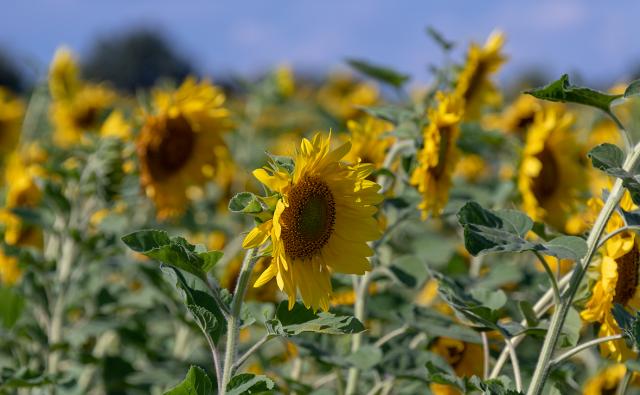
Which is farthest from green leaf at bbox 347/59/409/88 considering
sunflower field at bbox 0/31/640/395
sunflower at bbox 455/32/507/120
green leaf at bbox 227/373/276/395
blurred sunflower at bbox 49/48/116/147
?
blurred sunflower at bbox 49/48/116/147

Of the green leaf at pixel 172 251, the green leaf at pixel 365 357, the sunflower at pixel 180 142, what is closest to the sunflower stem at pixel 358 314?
the green leaf at pixel 365 357

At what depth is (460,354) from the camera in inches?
82.9

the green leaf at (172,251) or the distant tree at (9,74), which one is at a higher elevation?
the distant tree at (9,74)

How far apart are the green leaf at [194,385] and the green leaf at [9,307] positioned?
1.12m

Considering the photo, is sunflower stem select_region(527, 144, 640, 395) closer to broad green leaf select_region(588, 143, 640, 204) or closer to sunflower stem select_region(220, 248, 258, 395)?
broad green leaf select_region(588, 143, 640, 204)

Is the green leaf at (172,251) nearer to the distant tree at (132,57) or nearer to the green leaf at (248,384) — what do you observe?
the green leaf at (248,384)

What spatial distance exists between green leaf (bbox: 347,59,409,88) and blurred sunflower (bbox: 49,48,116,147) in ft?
8.37

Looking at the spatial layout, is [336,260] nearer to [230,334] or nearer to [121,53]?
[230,334]

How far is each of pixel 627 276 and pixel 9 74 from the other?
956 inches

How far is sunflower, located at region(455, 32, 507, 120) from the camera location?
2.82m

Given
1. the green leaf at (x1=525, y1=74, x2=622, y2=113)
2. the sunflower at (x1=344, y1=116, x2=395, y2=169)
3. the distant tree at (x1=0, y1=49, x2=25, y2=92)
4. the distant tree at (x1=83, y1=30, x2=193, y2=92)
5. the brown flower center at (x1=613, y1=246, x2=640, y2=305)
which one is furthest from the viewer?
the distant tree at (x1=83, y1=30, x2=193, y2=92)

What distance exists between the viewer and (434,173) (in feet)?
6.89

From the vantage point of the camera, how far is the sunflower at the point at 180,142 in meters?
2.88

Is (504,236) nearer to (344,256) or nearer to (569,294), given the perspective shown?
(569,294)
